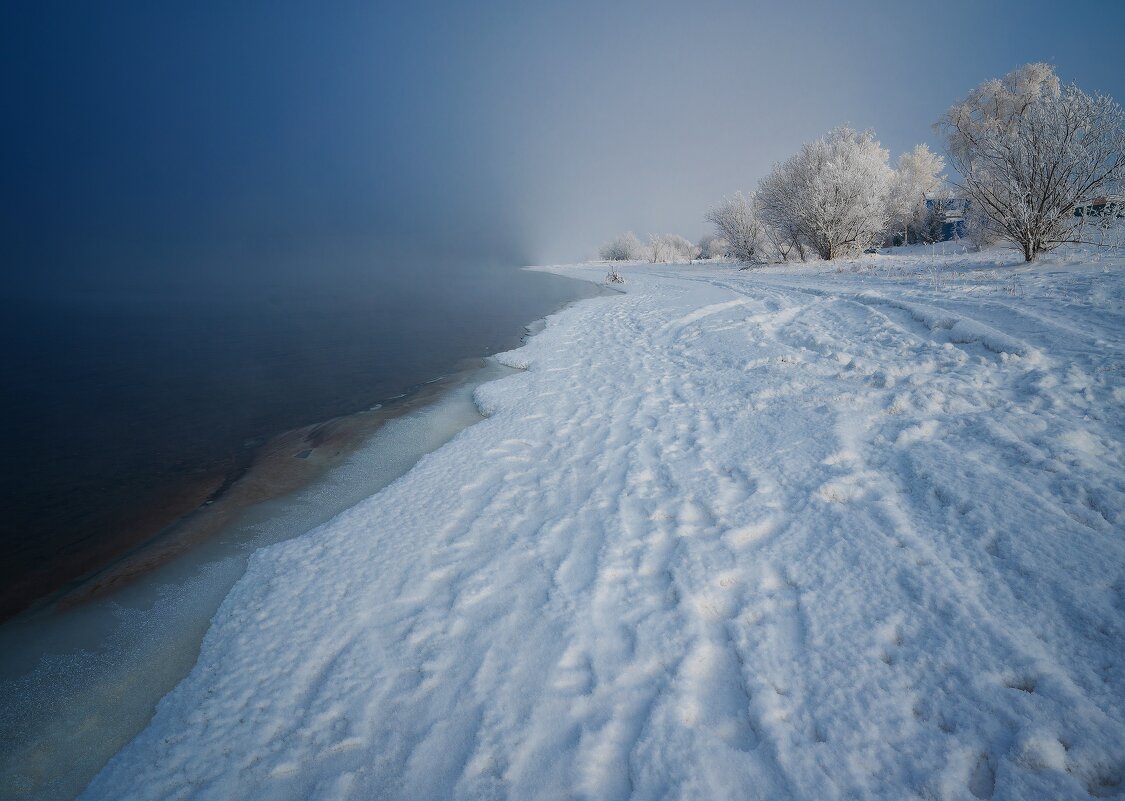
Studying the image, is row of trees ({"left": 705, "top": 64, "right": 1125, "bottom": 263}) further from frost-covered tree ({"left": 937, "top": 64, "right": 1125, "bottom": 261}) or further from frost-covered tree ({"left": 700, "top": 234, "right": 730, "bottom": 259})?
frost-covered tree ({"left": 700, "top": 234, "right": 730, "bottom": 259})

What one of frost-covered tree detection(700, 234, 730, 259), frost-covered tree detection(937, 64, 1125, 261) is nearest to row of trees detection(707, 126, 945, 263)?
frost-covered tree detection(937, 64, 1125, 261)

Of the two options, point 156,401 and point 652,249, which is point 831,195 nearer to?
point 156,401

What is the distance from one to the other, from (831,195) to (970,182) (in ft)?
29.6

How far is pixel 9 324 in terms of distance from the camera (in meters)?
21.2

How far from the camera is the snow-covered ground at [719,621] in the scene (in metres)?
1.74

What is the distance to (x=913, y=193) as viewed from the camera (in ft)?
93.2

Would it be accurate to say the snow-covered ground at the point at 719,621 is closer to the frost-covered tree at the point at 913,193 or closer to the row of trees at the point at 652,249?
the frost-covered tree at the point at 913,193

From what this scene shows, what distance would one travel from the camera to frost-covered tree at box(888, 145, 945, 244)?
2670 centimetres

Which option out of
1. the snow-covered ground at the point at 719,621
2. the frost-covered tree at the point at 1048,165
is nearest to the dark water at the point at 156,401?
the snow-covered ground at the point at 719,621

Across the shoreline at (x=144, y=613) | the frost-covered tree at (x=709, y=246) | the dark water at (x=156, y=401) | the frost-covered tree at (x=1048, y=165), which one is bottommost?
the shoreline at (x=144, y=613)

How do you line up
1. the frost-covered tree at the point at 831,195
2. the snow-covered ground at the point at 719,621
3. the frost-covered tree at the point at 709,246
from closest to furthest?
the snow-covered ground at the point at 719,621, the frost-covered tree at the point at 831,195, the frost-covered tree at the point at 709,246

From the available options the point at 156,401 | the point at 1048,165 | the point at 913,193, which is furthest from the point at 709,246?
the point at 156,401

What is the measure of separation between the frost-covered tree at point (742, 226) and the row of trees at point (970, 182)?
7cm

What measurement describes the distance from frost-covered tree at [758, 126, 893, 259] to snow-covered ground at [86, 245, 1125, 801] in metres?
20.0
